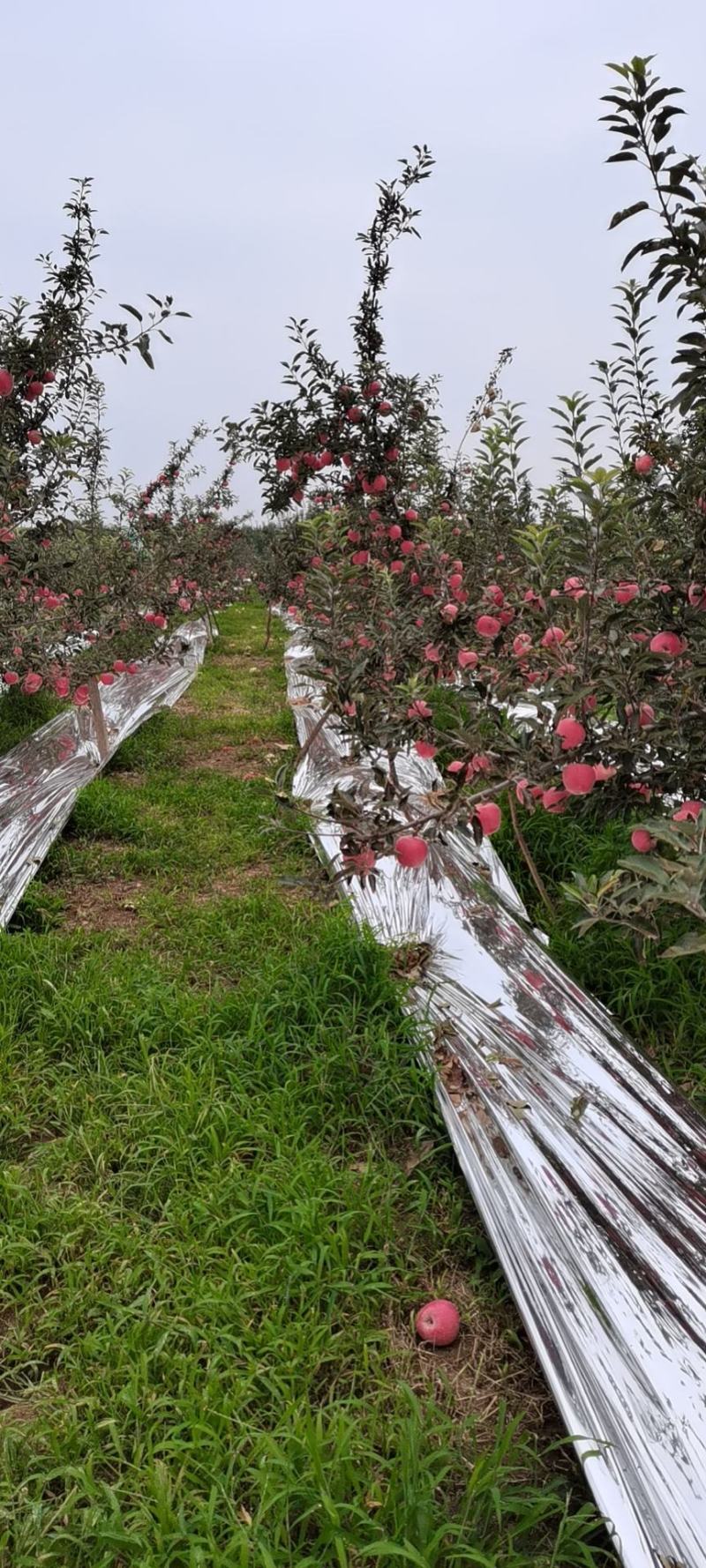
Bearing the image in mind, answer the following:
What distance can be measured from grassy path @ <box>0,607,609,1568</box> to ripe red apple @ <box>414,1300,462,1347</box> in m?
0.03

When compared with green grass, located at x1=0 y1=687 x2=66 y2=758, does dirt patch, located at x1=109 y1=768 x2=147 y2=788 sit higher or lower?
lower

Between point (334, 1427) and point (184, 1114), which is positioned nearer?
point (334, 1427)

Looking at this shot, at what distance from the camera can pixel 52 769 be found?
169 inches

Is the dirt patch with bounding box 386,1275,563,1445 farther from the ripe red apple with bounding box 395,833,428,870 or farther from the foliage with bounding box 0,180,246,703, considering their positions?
the foliage with bounding box 0,180,246,703

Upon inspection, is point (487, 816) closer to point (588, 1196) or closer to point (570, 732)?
point (570, 732)

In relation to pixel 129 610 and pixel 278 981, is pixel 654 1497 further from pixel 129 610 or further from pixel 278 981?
pixel 129 610

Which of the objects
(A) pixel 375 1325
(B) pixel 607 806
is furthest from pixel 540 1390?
(B) pixel 607 806

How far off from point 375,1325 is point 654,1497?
545 millimetres

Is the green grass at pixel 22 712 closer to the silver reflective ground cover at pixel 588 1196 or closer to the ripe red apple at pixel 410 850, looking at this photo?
the silver reflective ground cover at pixel 588 1196

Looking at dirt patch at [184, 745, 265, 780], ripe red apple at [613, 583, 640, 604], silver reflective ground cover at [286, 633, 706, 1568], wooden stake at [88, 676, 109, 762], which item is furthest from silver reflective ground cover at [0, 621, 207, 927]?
ripe red apple at [613, 583, 640, 604]

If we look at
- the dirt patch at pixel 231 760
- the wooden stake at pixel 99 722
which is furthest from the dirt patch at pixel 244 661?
the wooden stake at pixel 99 722

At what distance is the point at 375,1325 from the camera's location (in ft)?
5.11

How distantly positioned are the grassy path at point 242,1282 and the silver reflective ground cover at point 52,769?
0.50m

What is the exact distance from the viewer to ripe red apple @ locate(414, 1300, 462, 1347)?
1508mm
